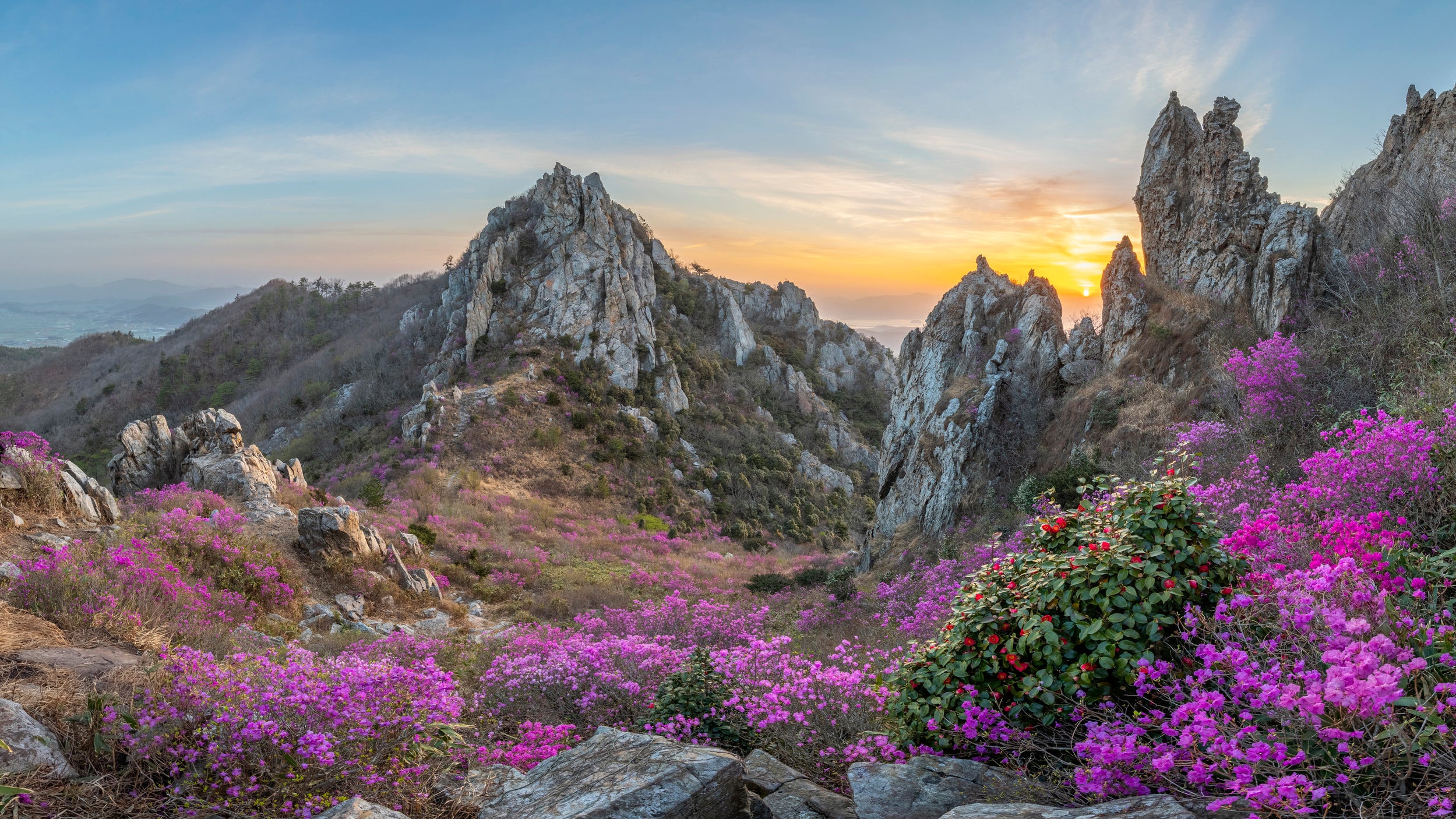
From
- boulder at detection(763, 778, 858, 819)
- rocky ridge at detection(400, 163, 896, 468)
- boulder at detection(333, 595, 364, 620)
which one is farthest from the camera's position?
rocky ridge at detection(400, 163, 896, 468)

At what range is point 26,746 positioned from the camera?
4.40 m

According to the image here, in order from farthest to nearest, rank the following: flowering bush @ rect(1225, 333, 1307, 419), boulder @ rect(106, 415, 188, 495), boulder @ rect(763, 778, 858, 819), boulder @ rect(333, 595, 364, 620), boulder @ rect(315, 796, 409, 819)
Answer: boulder @ rect(106, 415, 188, 495) < boulder @ rect(333, 595, 364, 620) < flowering bush @ rect(1225, 333, 1307, 419) < boulder @ rect(763, 778, 858, 819) < boulder @ rect(315, 796, 409, 819)

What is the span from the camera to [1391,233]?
1336 centimetres

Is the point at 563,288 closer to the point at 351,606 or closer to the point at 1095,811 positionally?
the point at 351,606

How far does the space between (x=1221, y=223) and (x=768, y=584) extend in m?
17.2

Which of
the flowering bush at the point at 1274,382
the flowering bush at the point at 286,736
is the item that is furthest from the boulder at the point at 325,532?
the flowering bush at the point at 1274,382

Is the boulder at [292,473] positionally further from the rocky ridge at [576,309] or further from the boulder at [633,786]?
the boulder at [633,786]

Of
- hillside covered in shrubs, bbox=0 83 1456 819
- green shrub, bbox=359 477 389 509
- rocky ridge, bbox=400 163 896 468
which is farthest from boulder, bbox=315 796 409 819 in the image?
rocky ridge, bbox=400 163 896 468

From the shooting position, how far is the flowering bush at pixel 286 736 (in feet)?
Answer: 15.0

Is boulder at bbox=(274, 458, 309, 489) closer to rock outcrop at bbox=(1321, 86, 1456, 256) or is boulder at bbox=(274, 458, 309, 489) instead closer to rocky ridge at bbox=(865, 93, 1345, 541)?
rocky ridge at bbox=(865, 93, 1345, 541)

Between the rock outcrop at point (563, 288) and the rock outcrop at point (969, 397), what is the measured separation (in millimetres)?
16493

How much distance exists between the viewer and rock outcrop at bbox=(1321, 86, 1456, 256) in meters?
13.5

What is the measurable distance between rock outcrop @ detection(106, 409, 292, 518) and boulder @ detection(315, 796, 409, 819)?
15792 mm

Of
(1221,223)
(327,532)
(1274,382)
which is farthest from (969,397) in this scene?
(327,532)
